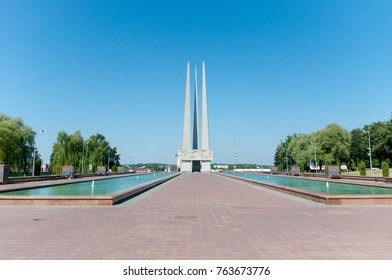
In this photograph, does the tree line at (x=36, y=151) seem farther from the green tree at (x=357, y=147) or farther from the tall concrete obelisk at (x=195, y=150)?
the green tree at (x=357, y=147)

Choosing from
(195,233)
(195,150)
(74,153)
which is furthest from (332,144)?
(195,233)

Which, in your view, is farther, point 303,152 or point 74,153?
point 303,152

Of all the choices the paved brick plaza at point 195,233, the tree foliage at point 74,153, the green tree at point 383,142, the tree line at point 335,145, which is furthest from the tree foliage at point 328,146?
the paved brick plaza at point 195,233

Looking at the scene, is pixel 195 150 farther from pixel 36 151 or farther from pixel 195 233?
pixel 195 233

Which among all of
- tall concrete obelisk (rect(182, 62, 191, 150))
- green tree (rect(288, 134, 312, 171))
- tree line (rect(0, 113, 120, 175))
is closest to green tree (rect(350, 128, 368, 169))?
green tree (rect(288, 134, 312, 171))

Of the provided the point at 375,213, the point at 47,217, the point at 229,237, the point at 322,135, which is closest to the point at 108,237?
the point at 229,237

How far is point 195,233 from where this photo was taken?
19.3 ft

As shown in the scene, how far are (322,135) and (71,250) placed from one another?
53978 millimetres

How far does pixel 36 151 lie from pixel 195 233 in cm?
4686

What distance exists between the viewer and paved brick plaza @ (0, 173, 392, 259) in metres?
4.57

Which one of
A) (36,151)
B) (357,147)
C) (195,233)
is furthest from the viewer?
(357,147)

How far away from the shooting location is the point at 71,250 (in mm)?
4703

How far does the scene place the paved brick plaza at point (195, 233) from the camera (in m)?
4.57
